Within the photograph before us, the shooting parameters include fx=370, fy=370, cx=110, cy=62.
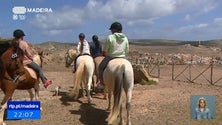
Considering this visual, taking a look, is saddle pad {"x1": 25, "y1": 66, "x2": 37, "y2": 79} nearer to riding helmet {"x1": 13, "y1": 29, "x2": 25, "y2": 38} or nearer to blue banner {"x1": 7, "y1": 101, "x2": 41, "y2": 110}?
blue banner {"x1": 7, "y1": 101, "x2": 41, "y2": 110}

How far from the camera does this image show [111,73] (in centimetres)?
949

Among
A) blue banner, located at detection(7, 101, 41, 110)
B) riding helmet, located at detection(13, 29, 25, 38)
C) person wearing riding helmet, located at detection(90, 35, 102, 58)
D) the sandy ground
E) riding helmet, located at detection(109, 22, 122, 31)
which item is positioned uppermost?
riding helmet, located at detection(109, 22, 122, 31)

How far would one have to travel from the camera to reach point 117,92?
369 inches

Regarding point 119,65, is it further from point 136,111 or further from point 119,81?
point 136,111

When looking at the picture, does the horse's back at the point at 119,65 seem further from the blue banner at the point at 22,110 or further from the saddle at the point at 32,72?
the blue banner at the point at 22,110

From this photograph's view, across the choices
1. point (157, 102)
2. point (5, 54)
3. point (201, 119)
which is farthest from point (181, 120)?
point (5, 54)

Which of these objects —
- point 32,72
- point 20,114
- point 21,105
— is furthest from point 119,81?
point 20,114

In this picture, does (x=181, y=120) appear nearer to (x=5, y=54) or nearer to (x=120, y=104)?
(x=120, y=104)

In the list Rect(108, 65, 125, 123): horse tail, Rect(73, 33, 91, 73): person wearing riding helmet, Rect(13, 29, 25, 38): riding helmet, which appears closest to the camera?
Rect(108, 65, 125, 123): horse tail

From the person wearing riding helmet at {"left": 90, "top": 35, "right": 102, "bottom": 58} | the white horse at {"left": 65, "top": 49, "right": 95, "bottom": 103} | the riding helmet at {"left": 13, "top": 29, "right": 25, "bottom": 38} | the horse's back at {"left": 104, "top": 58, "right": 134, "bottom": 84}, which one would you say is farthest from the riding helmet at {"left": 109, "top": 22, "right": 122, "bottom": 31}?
the person wearing riding helmet at {"left": 90, "top": 35, "right": 102, "bottom": 58}

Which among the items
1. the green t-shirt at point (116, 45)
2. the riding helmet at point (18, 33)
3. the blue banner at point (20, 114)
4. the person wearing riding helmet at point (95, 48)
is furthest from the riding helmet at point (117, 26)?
the person wearing riding helmet at point (95, 48)

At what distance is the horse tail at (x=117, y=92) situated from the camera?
366 inches

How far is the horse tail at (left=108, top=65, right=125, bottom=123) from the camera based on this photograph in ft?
30.5

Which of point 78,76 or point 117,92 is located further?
point 78,76
